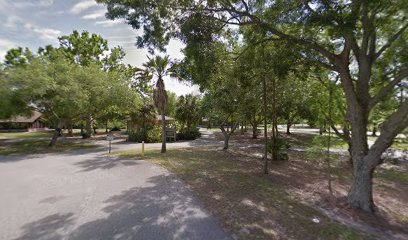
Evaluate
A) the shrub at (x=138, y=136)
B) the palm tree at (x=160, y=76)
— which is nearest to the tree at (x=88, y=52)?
the shrub at (x=138, y=136)

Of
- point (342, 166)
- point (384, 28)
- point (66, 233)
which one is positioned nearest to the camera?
point (66, 233)

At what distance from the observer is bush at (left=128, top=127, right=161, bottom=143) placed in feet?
75.6

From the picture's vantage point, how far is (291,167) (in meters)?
12.2

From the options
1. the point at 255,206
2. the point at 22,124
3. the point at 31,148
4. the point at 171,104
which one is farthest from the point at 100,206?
the point at 22,124

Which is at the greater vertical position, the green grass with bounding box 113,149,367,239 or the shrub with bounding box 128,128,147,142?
the shrub with bounding box 128,128,147,142

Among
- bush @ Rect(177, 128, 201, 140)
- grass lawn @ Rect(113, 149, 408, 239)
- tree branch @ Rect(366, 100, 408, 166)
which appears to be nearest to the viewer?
grass lawn @ Rect(113, 149, 408, 239)

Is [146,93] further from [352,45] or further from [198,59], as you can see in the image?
[352,45]

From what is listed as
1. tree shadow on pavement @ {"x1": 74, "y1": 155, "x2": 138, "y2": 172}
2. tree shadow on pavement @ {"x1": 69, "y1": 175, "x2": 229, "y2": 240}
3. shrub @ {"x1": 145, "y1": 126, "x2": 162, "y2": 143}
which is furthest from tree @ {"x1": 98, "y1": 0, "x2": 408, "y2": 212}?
shrub @ {"x1": 145, "y1": 126, "x2": 162, "y2": 143}

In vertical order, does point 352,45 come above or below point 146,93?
below

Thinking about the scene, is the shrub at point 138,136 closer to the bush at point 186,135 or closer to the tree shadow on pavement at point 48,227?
the bush at point 186,135

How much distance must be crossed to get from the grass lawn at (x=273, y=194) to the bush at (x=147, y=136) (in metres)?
10.2

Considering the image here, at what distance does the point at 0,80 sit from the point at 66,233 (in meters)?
16.4

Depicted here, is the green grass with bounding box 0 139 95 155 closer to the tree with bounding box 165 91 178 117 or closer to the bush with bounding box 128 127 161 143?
→ the bush with bounding box 128 127 161 143

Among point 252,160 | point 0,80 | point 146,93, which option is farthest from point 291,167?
point 146,93
